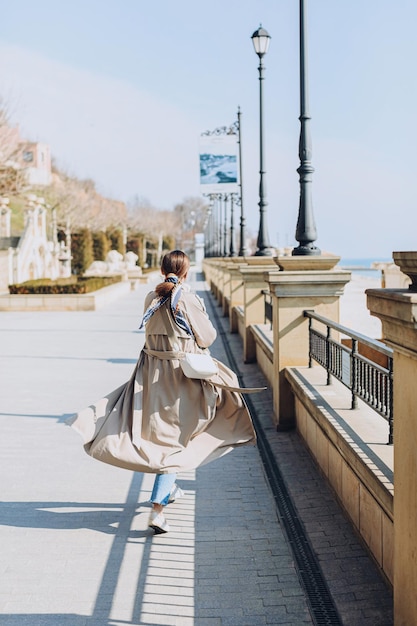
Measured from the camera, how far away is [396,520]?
3537 mm

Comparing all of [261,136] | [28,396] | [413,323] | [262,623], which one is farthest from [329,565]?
[261,136]

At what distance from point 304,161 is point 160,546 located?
16.4ft

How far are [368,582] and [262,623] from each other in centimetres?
74

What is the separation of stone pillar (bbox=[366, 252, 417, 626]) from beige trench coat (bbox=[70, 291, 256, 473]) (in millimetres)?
1838

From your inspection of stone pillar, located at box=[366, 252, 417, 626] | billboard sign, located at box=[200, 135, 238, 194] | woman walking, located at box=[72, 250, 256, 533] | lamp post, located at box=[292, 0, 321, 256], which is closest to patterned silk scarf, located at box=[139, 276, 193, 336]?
woman walking, located at box=[72, 250, 256, 533]

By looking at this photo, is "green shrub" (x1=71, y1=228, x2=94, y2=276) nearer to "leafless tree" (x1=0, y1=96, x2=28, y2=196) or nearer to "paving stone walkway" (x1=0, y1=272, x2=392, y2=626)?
"leafless tree" (x1=0, y1=96, x2=28, y2=196)

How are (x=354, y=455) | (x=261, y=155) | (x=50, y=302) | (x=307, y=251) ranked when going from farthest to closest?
1. (x=50, y=302)
2. (x=261, y=155)
3. (x=307, y=251)
4. (x=354, y=455)

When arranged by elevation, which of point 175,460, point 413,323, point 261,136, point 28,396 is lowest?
point 28,396

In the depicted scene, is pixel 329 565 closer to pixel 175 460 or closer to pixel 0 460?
pixel 175 460

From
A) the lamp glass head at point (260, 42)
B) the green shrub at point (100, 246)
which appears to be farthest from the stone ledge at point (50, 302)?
the green shrub at point (100, 246)

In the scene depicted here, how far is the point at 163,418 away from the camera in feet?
16.8

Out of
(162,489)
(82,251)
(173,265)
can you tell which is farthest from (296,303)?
(82,251)

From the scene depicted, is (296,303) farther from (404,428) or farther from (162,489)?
(404,428)

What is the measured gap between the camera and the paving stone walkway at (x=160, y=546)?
3965mm
